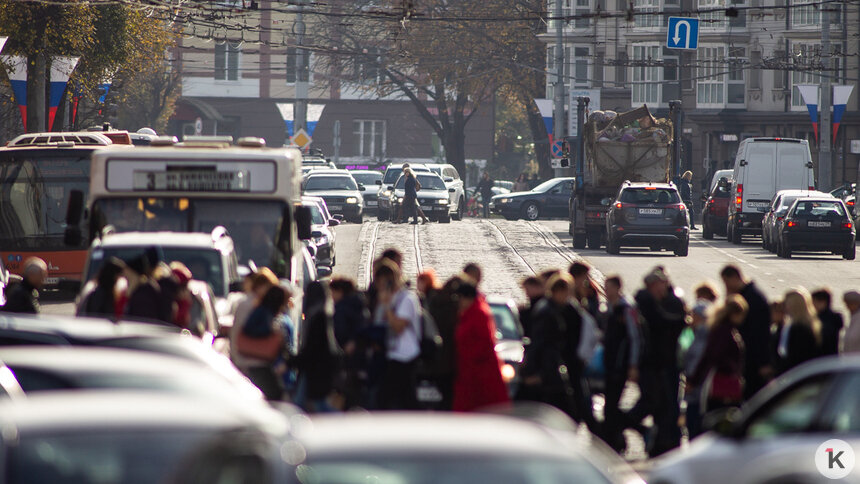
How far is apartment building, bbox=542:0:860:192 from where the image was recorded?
59.5 m

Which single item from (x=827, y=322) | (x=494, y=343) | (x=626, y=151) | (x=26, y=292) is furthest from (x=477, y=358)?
(x=626, y=151)

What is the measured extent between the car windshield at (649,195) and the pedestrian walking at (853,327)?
67.4 ft

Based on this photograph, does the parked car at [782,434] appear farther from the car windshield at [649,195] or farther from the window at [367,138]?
the window at [367,138]

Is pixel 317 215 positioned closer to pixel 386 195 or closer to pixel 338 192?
pixel 338 192

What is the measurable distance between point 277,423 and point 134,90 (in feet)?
219

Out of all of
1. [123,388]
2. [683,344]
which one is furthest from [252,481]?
[683,344]

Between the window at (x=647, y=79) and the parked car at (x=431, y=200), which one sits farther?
the window at (x=647, y=79)

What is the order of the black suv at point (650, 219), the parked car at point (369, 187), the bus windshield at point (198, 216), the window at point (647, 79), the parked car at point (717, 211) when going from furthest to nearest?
the window at point (647, 79), the parked car at point (369, 187), the parked car at point (717, 211), the black suv at point (650, 219), the bus windshield at point (198, 216)

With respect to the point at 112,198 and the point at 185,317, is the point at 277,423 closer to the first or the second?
the point at 185,317

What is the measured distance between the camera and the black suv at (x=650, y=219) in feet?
102

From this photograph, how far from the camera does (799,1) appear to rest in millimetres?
61031

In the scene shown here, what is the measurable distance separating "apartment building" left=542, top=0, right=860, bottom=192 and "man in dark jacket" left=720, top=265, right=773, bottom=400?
1862 inches

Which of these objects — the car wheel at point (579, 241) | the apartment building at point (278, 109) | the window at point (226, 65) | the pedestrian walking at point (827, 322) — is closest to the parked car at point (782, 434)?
the pedestrian walking at point (827, 322)

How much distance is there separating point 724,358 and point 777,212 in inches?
955
